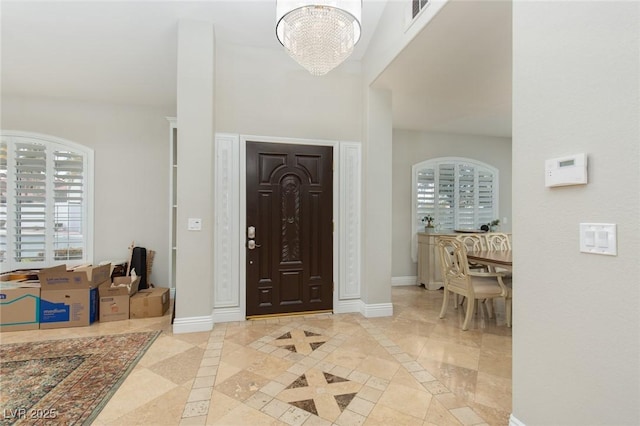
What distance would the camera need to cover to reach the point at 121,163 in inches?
173

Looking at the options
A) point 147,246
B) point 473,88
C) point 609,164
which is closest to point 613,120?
point 609,164

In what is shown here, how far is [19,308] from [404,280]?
5.23 m

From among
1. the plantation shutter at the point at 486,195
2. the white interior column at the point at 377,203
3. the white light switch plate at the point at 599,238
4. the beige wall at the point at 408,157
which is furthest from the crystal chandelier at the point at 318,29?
the plantation shutter at the point at 486,195

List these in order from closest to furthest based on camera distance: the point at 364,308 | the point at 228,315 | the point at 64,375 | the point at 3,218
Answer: the point at 64,375
the point at 228,315
the point at 364,308
the point at 3,218

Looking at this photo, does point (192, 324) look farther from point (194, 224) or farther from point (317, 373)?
point (317, 373)

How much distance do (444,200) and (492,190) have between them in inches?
45.1

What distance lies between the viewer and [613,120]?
45.8 inches

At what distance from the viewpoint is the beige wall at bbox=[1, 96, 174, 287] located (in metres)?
4.21

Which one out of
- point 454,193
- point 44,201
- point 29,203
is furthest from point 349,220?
point 29,203

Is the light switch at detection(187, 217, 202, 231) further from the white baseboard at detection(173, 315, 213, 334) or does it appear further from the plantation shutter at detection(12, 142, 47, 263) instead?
the plantation shutter at detection(12, 142, 47, 263)

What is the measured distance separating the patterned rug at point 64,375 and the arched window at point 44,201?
1.78 meters

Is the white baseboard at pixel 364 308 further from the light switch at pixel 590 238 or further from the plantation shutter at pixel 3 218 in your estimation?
the plantation shutter at pixel 3 218

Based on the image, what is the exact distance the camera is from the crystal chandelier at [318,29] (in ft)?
6.45

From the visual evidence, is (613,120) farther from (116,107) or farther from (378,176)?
(116,107)
